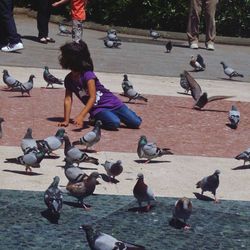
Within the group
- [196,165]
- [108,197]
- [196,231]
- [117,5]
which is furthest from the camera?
[117,5]

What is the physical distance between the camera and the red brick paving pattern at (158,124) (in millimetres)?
8781

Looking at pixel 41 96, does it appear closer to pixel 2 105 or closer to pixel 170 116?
pixel 2 105

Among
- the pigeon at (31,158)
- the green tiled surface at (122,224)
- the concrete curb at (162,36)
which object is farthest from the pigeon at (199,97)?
the concrete curb at (162,36)

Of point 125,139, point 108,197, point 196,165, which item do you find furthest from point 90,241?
point 125,139

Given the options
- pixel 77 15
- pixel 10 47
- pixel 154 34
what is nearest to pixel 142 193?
pixel 10 47

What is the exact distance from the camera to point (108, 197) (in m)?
6.83

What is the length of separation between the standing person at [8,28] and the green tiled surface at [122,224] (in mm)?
8145

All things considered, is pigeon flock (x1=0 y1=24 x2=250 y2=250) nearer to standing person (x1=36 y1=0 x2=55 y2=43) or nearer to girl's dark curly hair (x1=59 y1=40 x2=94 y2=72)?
girl's dark curly hair (x1=59 y1=40 x2=94 y2=72)

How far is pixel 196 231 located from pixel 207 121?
4.17 m

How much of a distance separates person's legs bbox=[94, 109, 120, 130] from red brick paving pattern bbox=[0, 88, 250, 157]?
8 cm

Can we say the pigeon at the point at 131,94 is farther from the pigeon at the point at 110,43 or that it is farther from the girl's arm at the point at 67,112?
the pigeon at the point at 110,43

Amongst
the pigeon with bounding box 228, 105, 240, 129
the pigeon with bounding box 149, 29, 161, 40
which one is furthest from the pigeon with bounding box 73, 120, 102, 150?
the pigeon with bounding box 149, 29, 161, 40

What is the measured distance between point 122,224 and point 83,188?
1.46 ft

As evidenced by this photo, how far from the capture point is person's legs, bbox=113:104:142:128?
9484 millimetres
